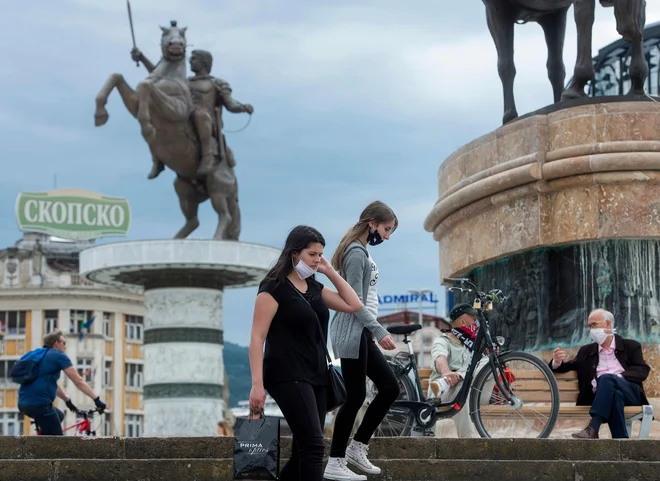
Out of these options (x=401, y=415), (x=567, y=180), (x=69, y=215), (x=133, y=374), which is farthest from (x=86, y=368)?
(x=401, y=415)

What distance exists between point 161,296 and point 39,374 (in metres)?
16.4

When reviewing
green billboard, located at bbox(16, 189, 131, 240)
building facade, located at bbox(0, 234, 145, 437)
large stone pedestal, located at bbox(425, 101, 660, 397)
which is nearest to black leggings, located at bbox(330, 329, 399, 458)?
large stone pedestal, located at bbox(425, 101, 660, 397)

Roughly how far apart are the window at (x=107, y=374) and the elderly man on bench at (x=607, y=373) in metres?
62.6

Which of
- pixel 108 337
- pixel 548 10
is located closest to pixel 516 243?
pixel 548 10

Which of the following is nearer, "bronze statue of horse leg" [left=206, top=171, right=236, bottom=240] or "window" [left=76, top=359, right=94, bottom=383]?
"bronze statue of horse leg" [left=206, top=171, right=236, bottom=240]

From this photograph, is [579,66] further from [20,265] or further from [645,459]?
[20,265]

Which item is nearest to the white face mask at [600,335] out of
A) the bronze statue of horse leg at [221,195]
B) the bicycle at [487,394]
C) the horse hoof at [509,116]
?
the bicycle at [487,394]

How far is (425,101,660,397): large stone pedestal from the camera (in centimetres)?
1076

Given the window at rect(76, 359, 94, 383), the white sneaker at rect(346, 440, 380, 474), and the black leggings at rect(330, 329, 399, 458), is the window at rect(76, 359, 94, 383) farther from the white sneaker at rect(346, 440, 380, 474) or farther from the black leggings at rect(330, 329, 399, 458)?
the black leggings at rect(330, 329, 399, 458)

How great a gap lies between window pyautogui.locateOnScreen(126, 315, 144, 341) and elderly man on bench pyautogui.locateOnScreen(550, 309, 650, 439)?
210 ft

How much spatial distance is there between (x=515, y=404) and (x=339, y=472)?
6.70 feet

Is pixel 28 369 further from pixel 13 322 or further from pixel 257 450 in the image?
pixel 13 322

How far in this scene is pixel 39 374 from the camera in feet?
35.6

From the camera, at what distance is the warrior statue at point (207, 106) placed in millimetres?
26984
